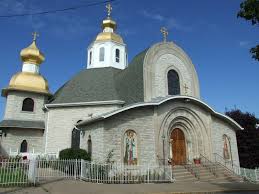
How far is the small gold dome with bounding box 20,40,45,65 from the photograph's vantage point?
2750cm

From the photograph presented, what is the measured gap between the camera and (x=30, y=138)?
23.3 metres

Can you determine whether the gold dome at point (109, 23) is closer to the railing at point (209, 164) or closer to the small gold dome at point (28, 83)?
the small gold dome at point (28, 83)

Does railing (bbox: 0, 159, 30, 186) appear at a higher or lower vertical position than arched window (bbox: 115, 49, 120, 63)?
lower

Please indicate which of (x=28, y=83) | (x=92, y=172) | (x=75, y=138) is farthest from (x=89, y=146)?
(x=28, y=83)

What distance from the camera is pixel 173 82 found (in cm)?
2198

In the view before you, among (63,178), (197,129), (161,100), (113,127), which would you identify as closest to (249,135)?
(197,129)

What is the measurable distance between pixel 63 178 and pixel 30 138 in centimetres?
1043

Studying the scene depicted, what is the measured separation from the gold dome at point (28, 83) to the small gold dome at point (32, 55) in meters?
2.49

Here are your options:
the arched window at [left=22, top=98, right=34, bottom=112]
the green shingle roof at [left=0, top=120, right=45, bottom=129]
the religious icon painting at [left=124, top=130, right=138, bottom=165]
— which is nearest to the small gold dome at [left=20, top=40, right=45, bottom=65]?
the arched window at [left=22, top=98, right=34, bottom=112]

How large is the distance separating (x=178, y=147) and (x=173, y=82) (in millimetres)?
5322

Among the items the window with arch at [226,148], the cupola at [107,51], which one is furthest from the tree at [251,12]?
the cupola at [107,51]

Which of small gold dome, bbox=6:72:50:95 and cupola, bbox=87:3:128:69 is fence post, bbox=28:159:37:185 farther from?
cupola, bbox=87:3:128:69

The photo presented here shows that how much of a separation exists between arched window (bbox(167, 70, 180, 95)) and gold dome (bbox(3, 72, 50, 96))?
1119 cm

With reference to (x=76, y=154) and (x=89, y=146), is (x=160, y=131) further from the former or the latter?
(x=76, y=154)
